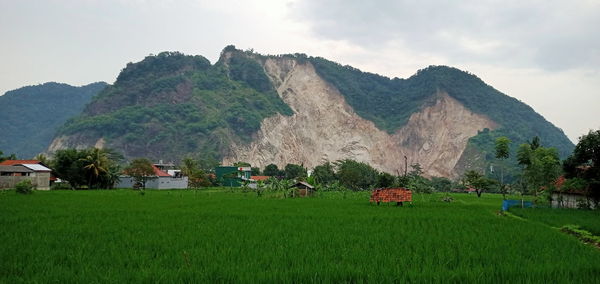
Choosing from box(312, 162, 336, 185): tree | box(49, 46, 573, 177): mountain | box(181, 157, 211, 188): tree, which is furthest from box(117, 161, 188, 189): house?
box(49, 46, 573, 177): mountain

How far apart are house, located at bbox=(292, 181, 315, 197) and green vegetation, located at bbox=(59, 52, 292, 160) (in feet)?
190

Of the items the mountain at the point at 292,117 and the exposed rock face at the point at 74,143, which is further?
the mountain at the point at 292,117

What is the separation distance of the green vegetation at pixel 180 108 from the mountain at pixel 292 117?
0.28 meters

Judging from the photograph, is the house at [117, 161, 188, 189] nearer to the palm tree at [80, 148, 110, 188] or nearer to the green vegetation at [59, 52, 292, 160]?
the palm tree at [80, 148, 110, 188]

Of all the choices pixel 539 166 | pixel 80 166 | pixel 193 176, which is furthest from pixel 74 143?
pixel 539 166

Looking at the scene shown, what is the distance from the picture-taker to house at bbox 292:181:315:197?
4941cm

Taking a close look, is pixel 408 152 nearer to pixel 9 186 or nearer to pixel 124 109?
pixel 124 109

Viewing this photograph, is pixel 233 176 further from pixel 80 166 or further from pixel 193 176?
pixel 80 166

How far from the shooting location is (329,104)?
438 ft

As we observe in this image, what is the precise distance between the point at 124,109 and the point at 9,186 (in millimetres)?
82153

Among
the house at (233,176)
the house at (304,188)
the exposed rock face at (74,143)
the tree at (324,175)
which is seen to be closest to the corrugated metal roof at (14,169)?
the house at (304,188)

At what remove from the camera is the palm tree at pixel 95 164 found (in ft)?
173

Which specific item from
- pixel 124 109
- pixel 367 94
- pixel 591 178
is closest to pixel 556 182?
pixel 591 178

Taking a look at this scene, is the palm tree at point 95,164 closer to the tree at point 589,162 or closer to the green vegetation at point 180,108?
the tree at point 589,162
